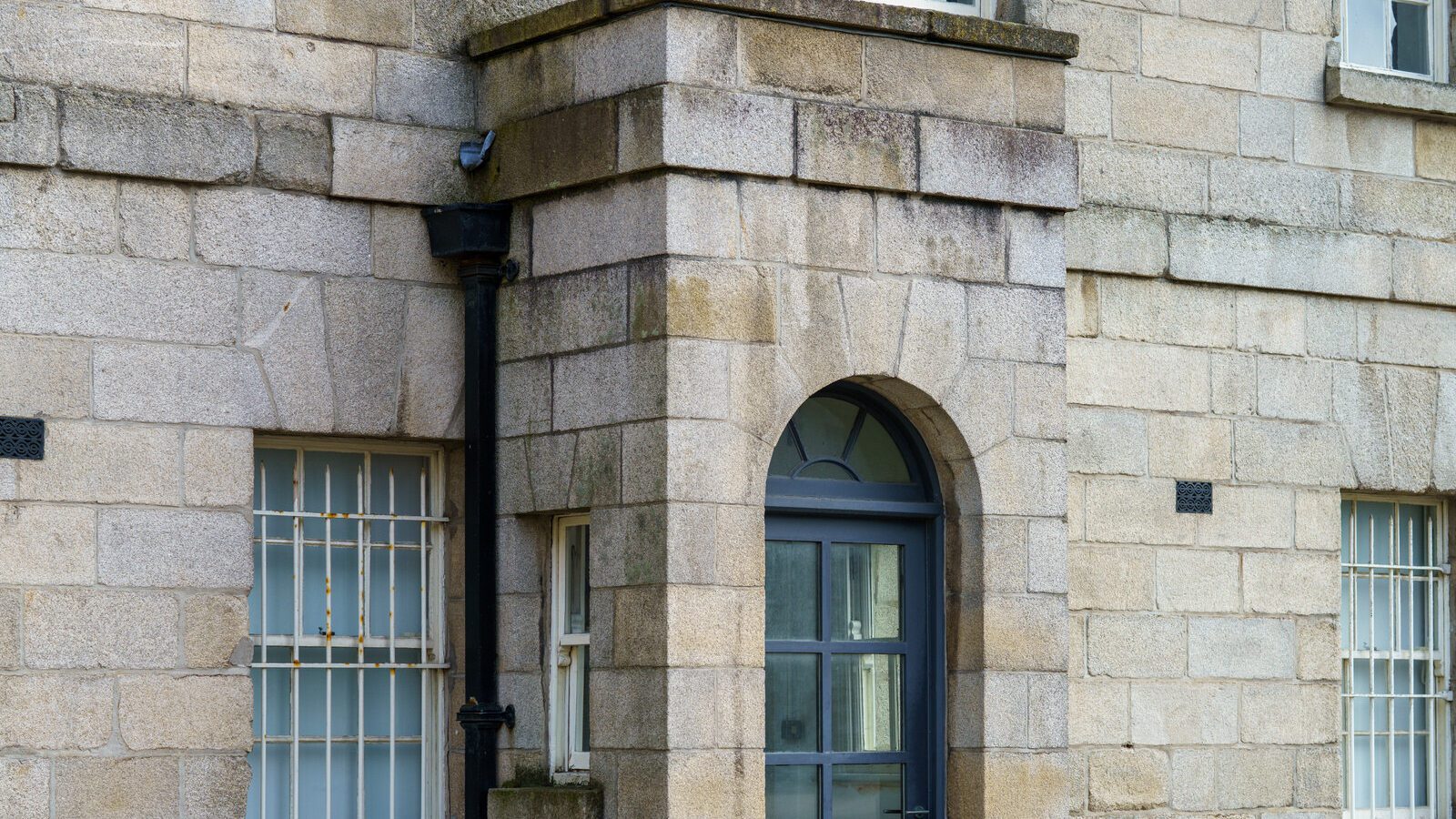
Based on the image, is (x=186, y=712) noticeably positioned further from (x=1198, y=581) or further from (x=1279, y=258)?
(x=1279, y=258)

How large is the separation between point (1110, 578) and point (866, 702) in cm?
165

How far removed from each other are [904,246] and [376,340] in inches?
Answer: 79.1

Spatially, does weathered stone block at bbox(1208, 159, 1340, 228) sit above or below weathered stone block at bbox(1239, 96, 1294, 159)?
below

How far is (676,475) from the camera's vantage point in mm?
8125

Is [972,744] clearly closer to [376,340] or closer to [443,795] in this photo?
[443,795]

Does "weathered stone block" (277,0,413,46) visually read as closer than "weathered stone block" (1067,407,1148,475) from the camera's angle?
Yes

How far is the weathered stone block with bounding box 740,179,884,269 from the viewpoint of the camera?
331 inches

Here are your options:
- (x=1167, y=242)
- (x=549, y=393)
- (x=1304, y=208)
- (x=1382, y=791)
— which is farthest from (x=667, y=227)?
(x=1382, y=791)

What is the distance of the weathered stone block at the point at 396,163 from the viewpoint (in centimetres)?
868

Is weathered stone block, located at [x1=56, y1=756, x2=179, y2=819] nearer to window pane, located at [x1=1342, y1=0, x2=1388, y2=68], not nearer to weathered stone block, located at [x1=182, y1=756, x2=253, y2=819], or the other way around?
weathered stone block, located at [x1=182, y1=756, x2=253, y2=819]

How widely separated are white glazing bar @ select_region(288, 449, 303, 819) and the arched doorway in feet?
5.74

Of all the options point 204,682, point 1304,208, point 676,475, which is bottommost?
point 204,682

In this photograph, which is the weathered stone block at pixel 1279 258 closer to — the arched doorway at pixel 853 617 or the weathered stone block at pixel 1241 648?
the weathered stone block at pixel 1241 648

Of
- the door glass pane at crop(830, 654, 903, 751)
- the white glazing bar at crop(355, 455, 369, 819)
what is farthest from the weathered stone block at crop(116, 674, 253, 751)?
the door glass pane at crop(830, 654, 903, 751)
